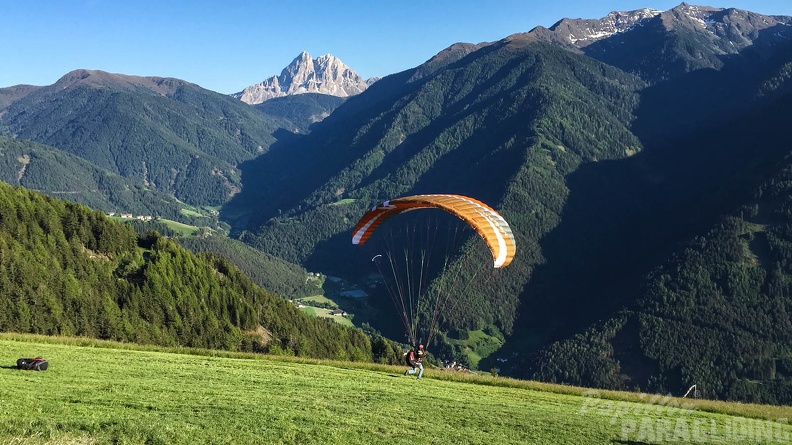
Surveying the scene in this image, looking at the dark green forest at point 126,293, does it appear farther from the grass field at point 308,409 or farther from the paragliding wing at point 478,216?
the paragliding wing at point 478,216

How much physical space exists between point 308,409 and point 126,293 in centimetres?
7731

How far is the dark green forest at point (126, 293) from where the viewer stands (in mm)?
78562

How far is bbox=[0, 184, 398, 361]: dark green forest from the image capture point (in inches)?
3093

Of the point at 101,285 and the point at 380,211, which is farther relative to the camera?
the point at 101,285

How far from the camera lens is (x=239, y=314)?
102 meters

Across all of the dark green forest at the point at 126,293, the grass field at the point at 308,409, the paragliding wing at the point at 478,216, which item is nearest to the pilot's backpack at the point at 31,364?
the grass field at the point at 308,409

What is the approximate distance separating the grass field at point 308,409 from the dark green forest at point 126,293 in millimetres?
47323

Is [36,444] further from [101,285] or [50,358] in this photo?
[101,285]

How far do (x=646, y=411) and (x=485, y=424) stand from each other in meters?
9.85

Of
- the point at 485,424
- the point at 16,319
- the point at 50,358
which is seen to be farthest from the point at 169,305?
the point at 485,424

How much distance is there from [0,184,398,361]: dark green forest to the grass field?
4732 centimetres

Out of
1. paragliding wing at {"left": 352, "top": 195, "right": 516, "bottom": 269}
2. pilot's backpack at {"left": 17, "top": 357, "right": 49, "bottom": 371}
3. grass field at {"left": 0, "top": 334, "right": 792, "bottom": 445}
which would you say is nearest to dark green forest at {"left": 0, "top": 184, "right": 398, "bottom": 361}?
grass field at {"left": 0, "top": 334, "right": 792, "bottom": 445}


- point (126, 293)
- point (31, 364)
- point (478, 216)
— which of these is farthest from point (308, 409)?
point (126, 293)

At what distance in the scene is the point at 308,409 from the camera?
23.2 metres
